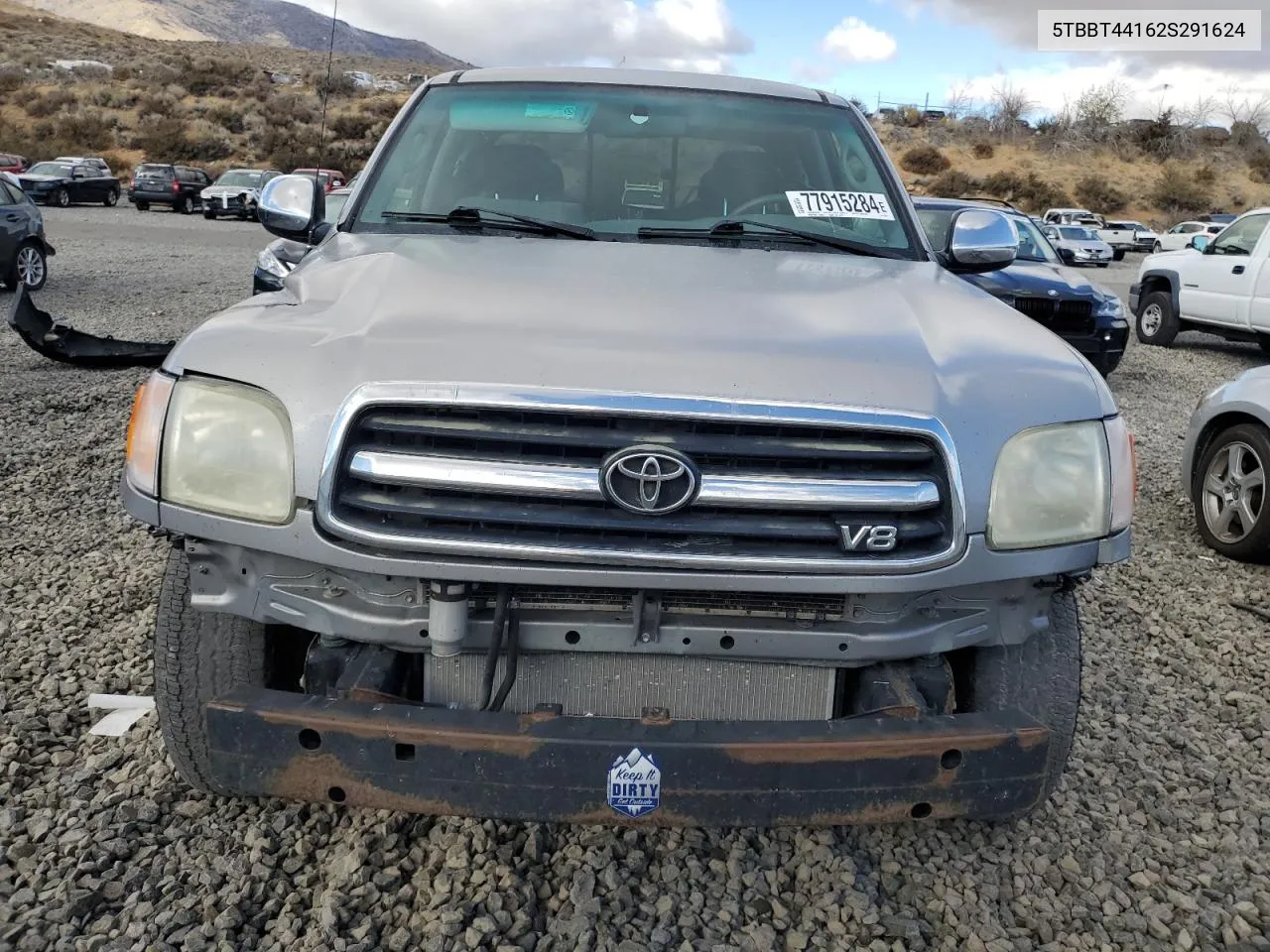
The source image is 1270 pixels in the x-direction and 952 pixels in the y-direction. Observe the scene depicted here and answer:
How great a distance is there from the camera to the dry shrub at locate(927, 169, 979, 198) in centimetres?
4928

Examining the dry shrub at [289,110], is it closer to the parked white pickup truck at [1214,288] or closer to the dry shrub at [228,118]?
the dry shrub at [228,118]

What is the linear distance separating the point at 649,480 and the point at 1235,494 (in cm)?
443

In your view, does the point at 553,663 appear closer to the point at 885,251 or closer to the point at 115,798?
the point at 115,798

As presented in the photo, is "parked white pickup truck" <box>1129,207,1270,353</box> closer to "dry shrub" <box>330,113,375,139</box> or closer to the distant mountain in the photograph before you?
"dry shrub" <box>330,113,375,139</box>

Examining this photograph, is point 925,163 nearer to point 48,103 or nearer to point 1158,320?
point 48,103

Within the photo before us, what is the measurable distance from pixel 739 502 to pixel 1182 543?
14.3ft

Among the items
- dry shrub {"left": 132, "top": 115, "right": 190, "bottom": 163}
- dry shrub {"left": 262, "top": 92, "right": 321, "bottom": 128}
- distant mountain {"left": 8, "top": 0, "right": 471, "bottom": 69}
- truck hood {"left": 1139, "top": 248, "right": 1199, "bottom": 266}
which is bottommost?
truck hood {"left": 1139, "top": 248, "right": 1199, "bottom": 266}

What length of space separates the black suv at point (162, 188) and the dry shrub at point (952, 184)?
3230cm

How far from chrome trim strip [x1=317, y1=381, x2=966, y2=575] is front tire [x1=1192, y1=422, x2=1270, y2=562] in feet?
12.6

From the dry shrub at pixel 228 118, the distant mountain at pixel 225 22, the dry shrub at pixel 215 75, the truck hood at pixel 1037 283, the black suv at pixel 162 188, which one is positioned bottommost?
the truck hood at pixel 1037 283

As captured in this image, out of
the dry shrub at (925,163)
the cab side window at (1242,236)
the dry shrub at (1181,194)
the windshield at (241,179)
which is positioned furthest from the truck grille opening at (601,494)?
the dry shrub at (1181,194)

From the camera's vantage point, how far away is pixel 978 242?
11.6 ft

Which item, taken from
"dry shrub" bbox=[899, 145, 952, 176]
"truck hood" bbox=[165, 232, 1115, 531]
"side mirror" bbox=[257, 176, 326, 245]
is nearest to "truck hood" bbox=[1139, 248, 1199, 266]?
"truck hood" bbox=[165, 232, 1115, 531]

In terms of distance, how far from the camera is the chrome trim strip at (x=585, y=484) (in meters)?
2.02
